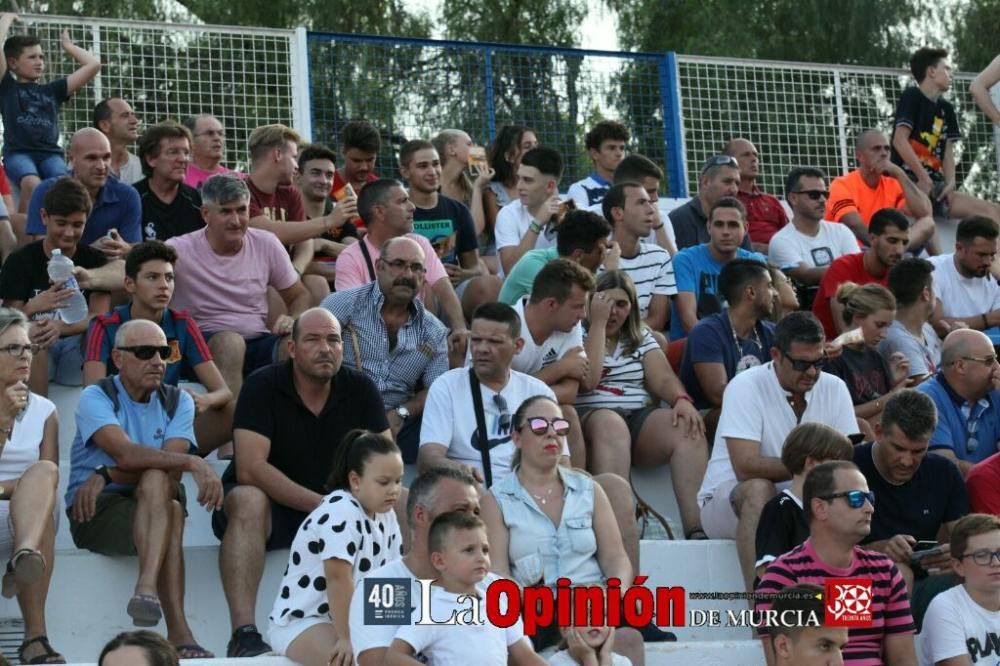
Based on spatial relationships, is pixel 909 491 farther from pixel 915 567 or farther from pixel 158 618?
pixel 158 618

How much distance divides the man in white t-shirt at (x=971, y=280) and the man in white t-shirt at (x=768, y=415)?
277 centimetres

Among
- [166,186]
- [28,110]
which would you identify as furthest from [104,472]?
[28,110]

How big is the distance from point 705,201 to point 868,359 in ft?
7.29

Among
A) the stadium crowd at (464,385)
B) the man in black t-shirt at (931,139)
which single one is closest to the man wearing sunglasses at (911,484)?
the stadium crowd at (464,385)

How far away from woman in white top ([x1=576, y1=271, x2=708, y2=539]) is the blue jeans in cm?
359

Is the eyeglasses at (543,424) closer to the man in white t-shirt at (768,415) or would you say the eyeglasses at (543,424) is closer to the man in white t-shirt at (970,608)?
the man in white t-shirt at (768,415)

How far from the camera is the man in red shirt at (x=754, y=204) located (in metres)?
11.6

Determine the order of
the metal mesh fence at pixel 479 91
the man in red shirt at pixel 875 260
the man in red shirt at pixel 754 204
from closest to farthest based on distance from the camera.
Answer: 1. the man in red shirt at pixel 875 260
2. the man in red shirt at pixel 754 204
3. the metal mesh fence at pixel 479 91

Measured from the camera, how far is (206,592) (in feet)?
23.6

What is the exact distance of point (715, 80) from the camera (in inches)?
544

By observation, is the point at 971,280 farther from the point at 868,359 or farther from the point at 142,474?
the point at 142,474

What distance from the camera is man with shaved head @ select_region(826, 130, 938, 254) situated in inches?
485

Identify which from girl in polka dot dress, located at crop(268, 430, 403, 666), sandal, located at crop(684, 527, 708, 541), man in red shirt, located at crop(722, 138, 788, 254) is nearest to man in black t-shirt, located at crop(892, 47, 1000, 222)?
man in red shirt, located at crop(722, 138, 788, 254)

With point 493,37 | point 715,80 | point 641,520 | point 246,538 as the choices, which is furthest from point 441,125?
point 246,538
